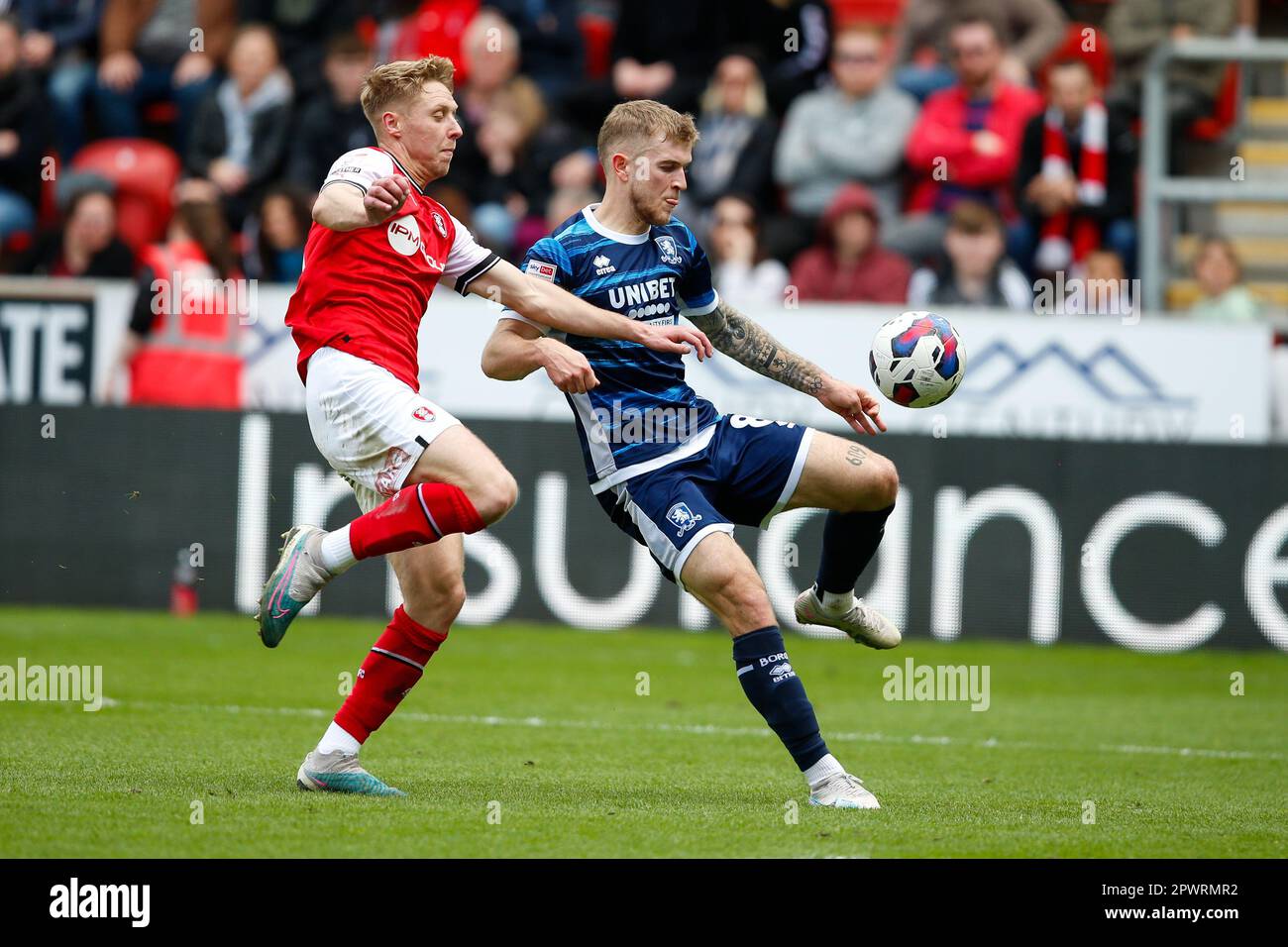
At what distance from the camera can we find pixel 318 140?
51.8 ft

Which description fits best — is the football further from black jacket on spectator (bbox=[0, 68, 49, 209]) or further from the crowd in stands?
black jacket on spectator (bbox=[0, 68, 49, 209])

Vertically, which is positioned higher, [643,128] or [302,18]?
[302,18]

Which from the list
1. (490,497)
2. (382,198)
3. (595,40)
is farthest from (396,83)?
(595,40)

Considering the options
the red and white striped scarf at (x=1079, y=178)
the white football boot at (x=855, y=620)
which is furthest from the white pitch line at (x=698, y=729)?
the red and white striped scarf at (x=1079, y=178)

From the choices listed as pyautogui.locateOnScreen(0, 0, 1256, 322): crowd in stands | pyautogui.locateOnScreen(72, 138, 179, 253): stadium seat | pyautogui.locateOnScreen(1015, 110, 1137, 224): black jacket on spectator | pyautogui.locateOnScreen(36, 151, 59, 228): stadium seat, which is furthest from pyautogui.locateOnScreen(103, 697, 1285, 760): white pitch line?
pyautogui.locateOnScreen(36, 151, 59, 228): stadium seat

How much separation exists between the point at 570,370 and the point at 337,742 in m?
1.57

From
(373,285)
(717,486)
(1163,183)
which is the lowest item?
(717,486)

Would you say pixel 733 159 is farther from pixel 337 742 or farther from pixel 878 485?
pixel 337 742

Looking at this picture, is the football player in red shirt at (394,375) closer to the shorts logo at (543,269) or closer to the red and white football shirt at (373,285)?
the red and white football shirt at (373,285)

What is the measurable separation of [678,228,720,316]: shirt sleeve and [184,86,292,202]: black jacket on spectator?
30.0 feet

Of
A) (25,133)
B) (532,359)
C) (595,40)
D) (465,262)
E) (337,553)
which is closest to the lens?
(337,553)

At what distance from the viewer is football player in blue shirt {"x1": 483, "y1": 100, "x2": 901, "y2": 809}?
6.54 metres

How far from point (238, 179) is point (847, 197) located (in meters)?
5.19
